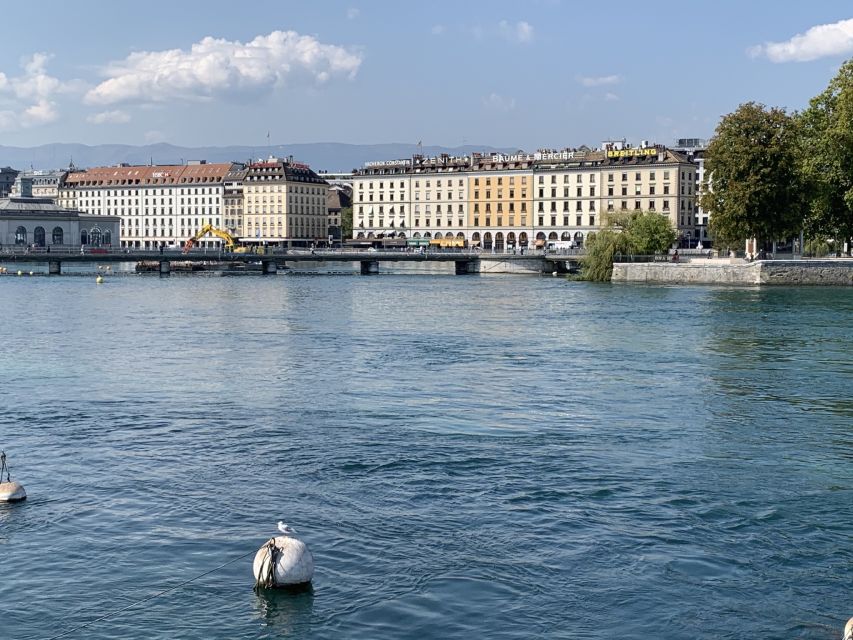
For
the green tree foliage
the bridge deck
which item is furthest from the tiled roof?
the green tree foliage

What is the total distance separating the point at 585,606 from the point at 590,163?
137m

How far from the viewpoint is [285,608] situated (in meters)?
12.9

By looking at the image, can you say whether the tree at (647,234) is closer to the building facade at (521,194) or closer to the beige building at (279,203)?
the building facade at (521,194)

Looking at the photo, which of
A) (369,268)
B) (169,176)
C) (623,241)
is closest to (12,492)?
(623,241)

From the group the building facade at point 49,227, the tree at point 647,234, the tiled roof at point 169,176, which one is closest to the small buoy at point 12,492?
the tree at point 647,234

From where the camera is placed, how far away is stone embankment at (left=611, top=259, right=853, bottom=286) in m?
80.1

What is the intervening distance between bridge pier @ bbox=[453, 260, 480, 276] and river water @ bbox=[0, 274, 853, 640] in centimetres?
8663

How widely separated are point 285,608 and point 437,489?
528 centimetres

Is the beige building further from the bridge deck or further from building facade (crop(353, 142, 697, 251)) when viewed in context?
the bridge deck

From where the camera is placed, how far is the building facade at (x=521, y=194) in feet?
468

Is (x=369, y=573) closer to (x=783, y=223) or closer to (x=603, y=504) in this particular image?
(x=603, y=504)

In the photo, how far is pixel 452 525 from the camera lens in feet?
52.1

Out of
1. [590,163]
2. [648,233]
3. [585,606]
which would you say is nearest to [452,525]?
[585,606]

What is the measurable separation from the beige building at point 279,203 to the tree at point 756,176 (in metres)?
103
